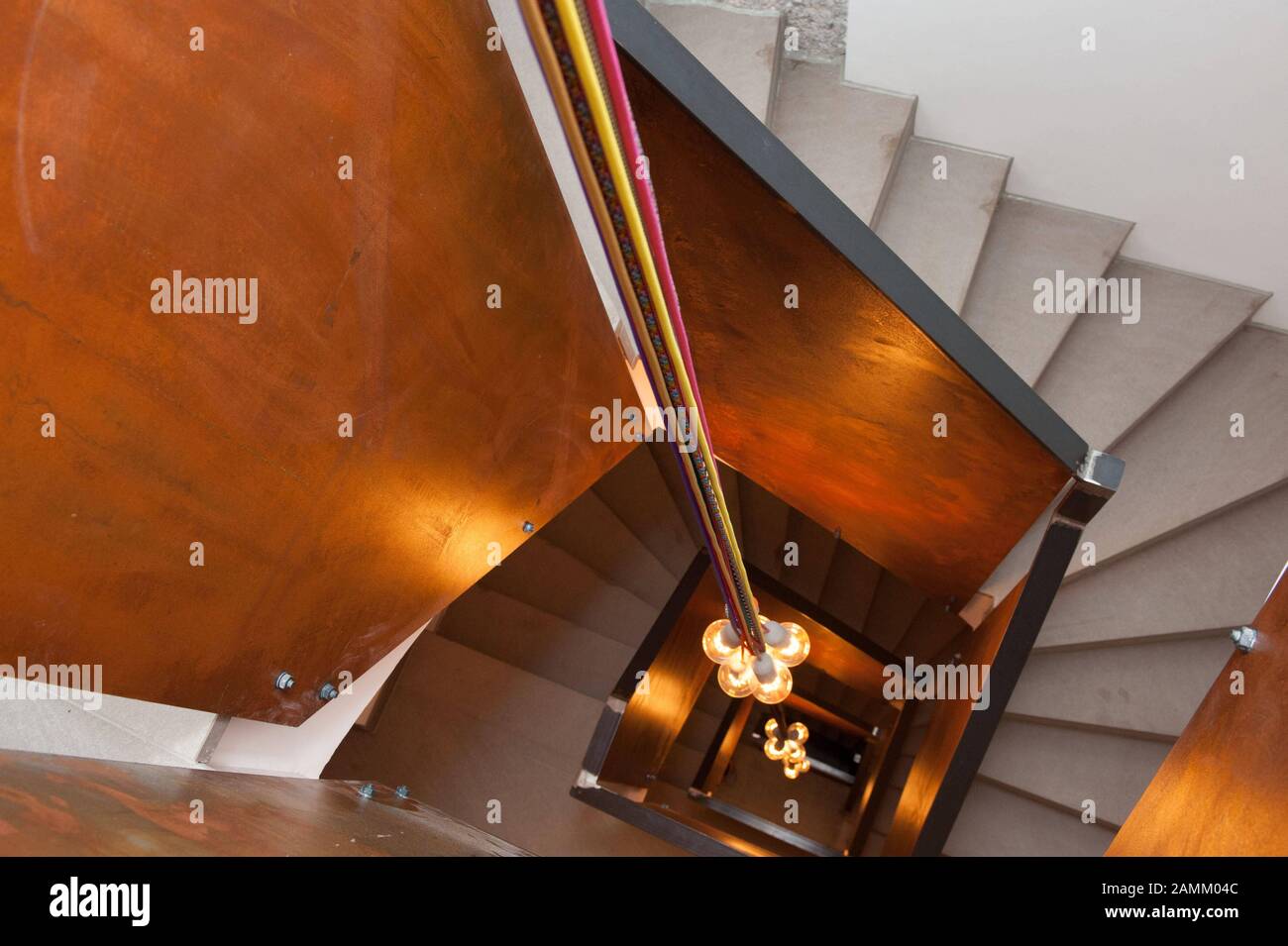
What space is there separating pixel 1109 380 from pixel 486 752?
3783mm

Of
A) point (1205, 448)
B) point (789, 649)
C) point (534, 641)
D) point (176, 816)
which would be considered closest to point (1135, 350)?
point (1205, 448)

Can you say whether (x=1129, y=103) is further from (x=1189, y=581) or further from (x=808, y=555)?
(x=808, y=555)

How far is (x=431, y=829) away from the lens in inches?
96.0

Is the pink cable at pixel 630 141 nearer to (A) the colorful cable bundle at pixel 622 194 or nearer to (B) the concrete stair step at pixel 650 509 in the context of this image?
(A) the colorful cable bundle at pixel 622 194

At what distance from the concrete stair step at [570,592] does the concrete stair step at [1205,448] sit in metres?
2.92

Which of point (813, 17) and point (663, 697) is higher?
point (813, 17)

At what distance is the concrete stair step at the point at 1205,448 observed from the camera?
3.99 m

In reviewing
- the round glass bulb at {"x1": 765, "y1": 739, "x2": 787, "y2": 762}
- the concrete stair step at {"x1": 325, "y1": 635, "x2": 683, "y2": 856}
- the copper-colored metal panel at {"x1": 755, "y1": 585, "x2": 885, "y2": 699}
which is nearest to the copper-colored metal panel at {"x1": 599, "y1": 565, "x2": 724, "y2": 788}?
the concrete stair step at {"x1": 325, "y1": 635, "x2": 683, "y2": 856}

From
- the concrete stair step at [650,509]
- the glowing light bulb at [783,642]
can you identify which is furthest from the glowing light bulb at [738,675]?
the concrete stair step at [650,509]

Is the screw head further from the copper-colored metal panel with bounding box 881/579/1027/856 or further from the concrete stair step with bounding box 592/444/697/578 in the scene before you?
the concrete stair step with bounding box 592/444/697/578

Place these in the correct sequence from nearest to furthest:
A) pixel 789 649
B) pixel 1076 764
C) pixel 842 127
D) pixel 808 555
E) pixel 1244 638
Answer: pixel 1244 638
pixel 789 649
pixel 842 127
pixel 1076 764
pixel 808 555

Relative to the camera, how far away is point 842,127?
4.09m
